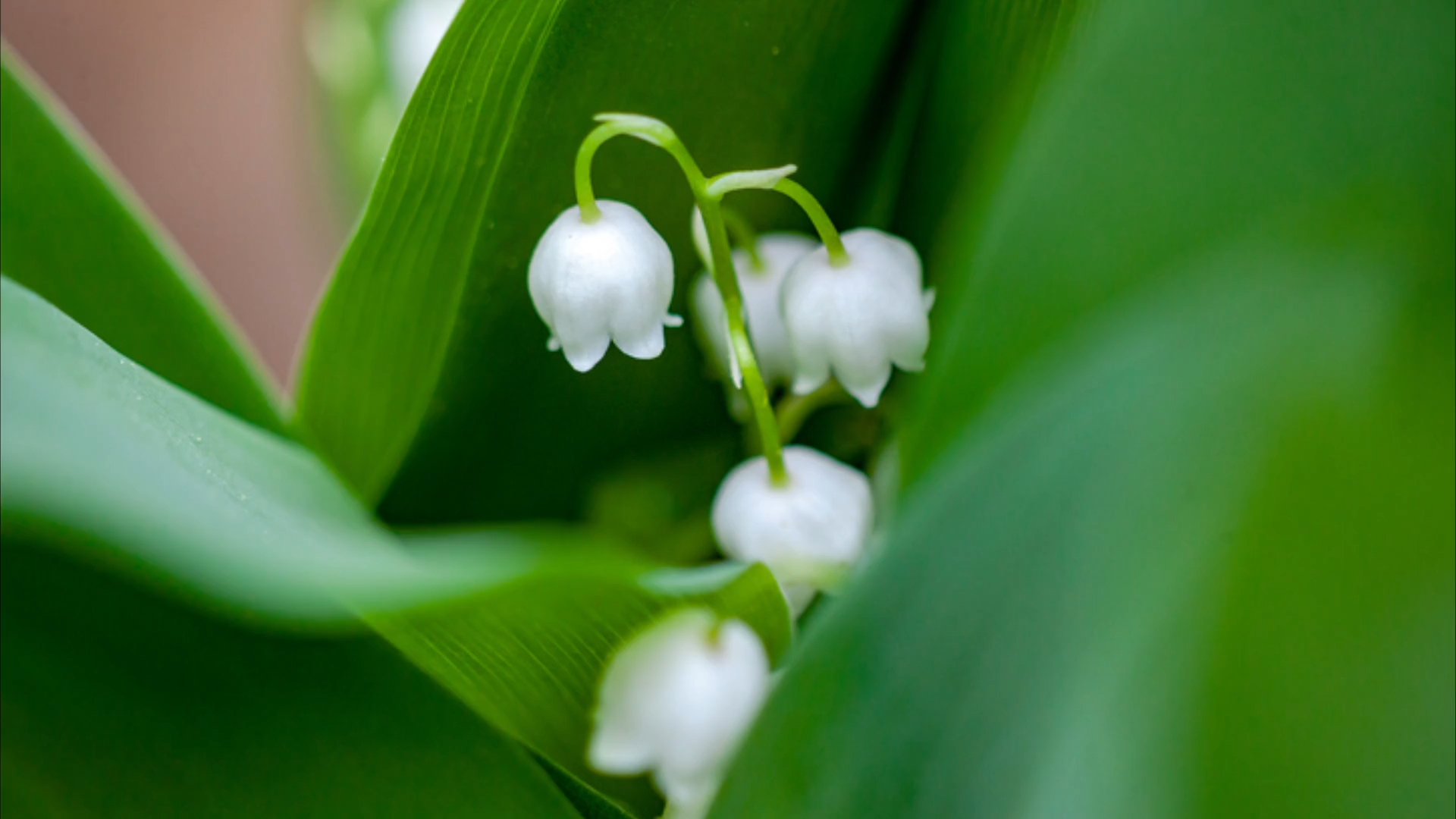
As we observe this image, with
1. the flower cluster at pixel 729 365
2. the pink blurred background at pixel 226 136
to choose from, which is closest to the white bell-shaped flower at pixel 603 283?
the flower cluster at pixel 729 365

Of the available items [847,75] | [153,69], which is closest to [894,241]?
[847,75]

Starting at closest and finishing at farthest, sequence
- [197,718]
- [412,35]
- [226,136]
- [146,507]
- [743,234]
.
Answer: [146,507] → [197,718] → [743,234] → [412,35] → [226,136]

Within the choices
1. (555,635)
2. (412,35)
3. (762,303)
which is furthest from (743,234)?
(412,35)

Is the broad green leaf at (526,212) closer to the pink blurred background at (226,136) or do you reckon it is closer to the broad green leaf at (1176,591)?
the broad green leaf at (1176,591)

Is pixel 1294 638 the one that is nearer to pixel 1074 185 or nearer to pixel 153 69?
pixel 1074 185

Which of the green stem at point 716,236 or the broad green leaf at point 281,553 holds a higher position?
the green stem at point 716,236

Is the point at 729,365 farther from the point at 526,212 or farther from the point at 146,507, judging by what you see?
the point at 146,507

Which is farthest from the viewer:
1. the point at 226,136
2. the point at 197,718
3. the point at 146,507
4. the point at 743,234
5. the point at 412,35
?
the point at 226,136
